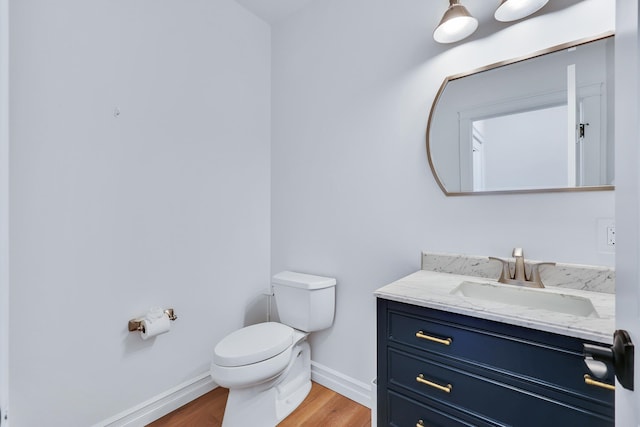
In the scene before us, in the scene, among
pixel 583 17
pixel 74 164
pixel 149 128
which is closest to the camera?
pixel 583 17

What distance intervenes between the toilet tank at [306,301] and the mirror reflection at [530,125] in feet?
2.99

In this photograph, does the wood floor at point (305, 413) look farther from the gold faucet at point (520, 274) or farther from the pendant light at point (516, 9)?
the pendant light at point (516, 9)

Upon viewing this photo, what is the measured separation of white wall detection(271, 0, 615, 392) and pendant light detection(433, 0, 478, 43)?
77 millimetres

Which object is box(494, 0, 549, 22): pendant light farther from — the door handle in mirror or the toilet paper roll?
the toilet paper roll

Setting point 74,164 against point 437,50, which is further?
point 437,50

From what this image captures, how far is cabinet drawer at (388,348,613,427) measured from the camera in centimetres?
87

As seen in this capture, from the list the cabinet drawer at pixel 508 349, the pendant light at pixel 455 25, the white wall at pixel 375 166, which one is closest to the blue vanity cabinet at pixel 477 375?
the cabinet drawer at pixel 508 349

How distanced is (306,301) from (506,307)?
1106 millimetres

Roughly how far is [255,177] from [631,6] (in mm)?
2007

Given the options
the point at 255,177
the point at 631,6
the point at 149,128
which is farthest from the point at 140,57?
the point at 631,6

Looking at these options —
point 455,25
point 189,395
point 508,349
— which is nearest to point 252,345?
point 189,395

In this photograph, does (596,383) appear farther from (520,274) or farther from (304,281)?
(304,281)

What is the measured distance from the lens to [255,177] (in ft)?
7.29

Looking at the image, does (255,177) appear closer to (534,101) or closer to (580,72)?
(534,101)
